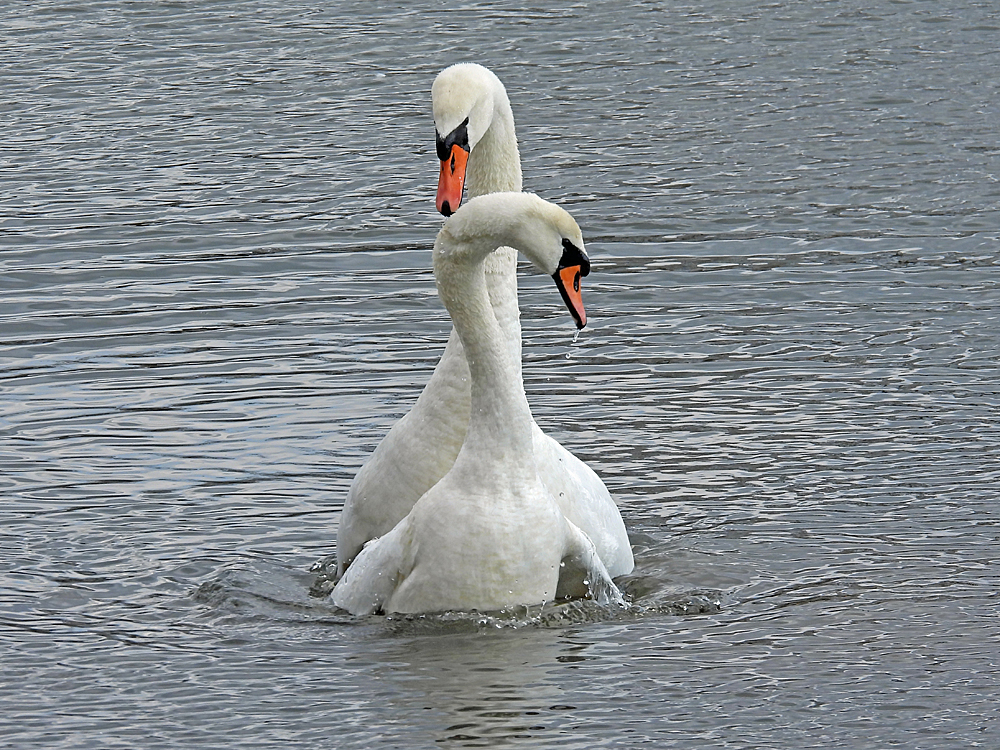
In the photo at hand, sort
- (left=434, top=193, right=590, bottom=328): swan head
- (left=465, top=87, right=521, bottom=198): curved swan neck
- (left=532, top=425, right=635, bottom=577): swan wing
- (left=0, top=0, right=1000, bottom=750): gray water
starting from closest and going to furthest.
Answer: (left=0, top=0, right=1000, bottom=750): gray water, (left=434, top=193, right=590, bottom=328): swan head, (left=532, top=425, right=635, bottom=577): swan wing, (left=465, top=87, right=521, bottom=198): curved swan neck

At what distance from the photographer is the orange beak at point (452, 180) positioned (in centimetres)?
794

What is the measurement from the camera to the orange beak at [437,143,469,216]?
794cm

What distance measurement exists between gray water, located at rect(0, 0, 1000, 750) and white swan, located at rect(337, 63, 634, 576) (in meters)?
0.40

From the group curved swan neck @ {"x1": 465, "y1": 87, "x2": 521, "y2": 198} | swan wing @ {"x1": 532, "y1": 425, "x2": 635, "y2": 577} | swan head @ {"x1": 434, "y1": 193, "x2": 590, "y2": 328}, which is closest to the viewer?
swan head @ {"x1": 434, "y1": 193, "x2": 590, "y2": 328}

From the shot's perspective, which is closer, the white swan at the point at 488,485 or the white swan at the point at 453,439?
the white swan at the point at 488,485

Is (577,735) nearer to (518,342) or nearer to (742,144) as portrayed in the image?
(518,342)

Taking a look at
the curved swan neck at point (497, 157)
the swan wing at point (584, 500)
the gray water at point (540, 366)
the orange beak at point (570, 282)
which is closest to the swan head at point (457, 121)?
the curved swan neck at point (497, 157)

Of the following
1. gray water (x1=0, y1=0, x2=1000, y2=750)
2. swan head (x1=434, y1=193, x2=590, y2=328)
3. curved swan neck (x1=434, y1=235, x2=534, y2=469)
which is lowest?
gray water (x1=0, y1=0, x2=1000, y2=750)

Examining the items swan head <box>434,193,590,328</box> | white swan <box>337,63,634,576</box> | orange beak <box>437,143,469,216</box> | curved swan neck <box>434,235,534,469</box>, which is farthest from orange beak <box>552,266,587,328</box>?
orange beak <box>437,143,469,216</box>

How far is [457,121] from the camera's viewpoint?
8.05 meters

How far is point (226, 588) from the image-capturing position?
26.9 feet

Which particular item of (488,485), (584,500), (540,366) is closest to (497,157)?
(584,500)

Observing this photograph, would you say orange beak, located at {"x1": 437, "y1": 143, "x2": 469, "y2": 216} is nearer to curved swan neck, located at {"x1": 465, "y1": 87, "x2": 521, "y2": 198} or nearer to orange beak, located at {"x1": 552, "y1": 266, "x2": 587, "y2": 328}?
curved swan neck, located at {"x1": 465, "y1": 87, "x2": 521, "y2": 198}

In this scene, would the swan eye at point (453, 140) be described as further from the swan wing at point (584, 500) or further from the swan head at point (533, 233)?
the swan wing at point (584, 500)
